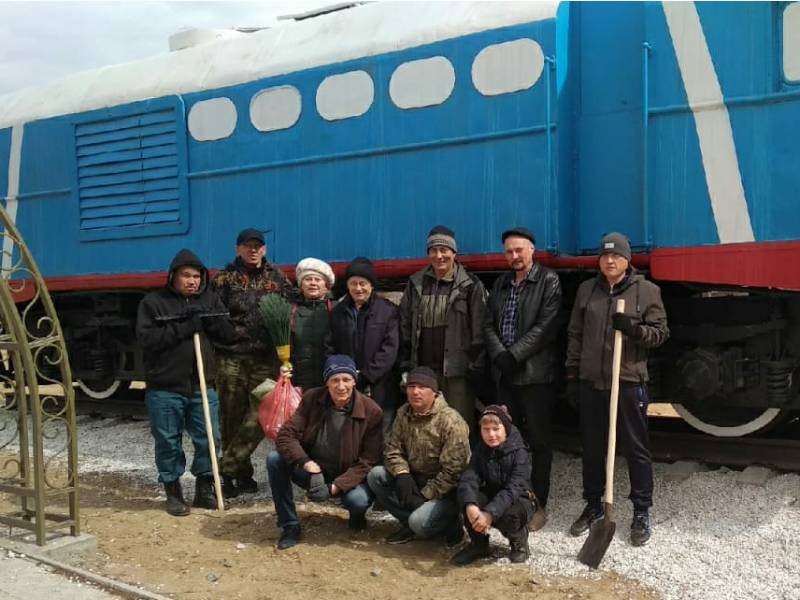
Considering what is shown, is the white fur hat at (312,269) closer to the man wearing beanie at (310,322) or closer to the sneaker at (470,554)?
the man wearing beanie at (310,322)

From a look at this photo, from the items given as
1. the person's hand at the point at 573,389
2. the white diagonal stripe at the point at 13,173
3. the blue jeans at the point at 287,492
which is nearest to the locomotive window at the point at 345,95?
the person's hand at the point at 573,389

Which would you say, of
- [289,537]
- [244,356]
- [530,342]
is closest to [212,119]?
[244,356]

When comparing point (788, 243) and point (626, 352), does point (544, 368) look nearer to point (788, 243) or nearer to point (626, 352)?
point (626, 352)

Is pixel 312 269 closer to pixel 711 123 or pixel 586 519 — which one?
pixel 586 519

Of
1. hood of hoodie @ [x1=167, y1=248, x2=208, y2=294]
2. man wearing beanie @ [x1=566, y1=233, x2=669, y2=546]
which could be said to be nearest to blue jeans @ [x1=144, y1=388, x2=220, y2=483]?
hood of hoodie @ [x1=167, y1=248, x2=208, y2=294]

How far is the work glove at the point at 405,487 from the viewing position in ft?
16.3

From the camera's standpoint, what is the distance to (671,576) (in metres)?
4.43

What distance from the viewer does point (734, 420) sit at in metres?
6.13

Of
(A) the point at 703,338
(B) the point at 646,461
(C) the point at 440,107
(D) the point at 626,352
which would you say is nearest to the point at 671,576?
(B) the point at 646,461

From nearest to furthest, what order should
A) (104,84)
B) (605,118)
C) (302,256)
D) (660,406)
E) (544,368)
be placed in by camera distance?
1. (544,368)
2. (605,118)
3. (302,256)
4. (104,84)
5. (660,406)

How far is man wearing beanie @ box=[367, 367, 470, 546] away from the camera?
4.93m

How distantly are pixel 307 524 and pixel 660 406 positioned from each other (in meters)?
6.18

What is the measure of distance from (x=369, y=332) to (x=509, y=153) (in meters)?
1.64

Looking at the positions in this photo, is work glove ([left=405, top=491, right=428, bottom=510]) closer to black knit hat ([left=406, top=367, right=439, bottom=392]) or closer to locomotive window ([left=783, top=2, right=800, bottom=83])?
black knit hat ([left=406, top=367, right=439, bottom=392])
